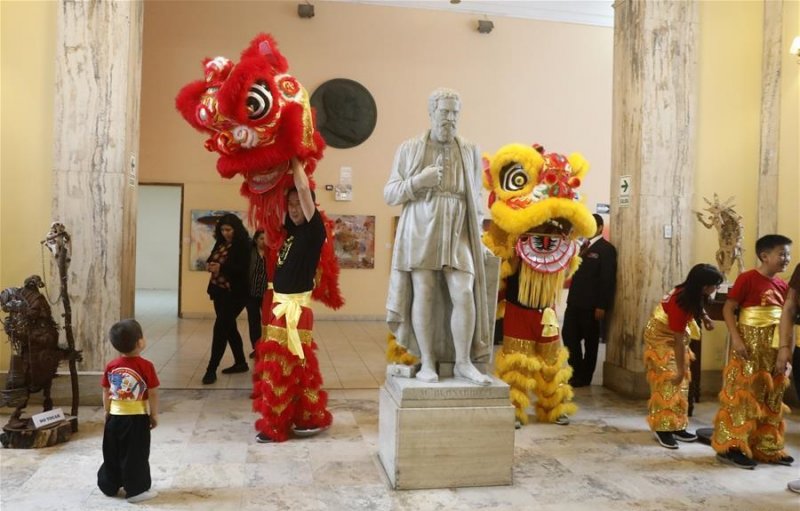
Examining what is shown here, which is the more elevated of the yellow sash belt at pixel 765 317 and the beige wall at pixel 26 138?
the beige wall at pixel 26 138

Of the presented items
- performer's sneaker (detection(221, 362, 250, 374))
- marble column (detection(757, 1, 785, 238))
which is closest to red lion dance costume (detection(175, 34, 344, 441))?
performer's sneaker (detection(221, 362, 250, 374))

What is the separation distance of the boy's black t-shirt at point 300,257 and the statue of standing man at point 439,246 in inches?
29.6

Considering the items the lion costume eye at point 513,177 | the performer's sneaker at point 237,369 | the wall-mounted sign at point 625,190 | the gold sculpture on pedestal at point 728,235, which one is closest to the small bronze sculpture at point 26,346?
the performer's sneaker at point 237,369

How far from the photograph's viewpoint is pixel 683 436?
434 cm

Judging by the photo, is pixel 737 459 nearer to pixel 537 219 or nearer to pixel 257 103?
pixel 537 219

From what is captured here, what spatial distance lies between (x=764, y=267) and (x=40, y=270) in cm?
490

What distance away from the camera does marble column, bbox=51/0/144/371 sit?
4.65m

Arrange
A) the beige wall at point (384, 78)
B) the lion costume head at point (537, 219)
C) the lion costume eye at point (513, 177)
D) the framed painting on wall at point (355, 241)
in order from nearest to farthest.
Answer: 1. the lion costume head at point (537, 219)
2. the lion costume eye at point (513, 177)
3. the beige wall at point (384, 78)
4. the framed painting on wall at point (355, 241)

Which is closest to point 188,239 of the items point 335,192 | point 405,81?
point 335,192

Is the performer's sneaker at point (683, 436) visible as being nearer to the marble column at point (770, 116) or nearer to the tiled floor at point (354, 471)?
the tiled floor at point (354, 471)

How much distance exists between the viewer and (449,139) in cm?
354

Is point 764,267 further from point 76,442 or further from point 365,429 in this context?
point 76,442

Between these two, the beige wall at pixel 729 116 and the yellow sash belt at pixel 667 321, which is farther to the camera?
the beige wall at pixel 729 116

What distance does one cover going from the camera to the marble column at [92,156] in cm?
465
